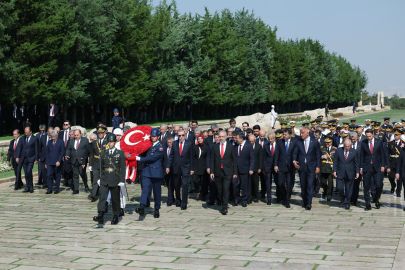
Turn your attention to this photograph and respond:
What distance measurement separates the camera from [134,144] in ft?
39.6

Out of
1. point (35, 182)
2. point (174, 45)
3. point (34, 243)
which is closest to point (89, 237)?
point (34, 243)

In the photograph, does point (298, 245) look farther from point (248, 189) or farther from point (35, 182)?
point (35, 182)

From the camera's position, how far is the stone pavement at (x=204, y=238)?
773cm

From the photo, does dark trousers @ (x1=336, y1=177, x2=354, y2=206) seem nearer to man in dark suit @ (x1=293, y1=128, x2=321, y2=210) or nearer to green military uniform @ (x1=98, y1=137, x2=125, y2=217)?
man in dark suit @ (x1=293, y1=128, x2=321, y2=210)

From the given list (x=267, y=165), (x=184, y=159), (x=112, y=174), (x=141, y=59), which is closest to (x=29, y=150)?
(x=184, y=159)

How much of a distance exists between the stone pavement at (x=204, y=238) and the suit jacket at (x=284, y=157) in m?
1.09

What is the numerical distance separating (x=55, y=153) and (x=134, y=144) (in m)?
3.91

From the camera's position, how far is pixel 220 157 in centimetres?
1241

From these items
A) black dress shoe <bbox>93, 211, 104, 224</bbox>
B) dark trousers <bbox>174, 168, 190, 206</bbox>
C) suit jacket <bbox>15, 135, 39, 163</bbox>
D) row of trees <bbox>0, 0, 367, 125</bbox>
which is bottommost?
black dress shoe <bbox>93, 211, 104, 224</bbox>

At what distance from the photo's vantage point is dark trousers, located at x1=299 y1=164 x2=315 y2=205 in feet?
40.7

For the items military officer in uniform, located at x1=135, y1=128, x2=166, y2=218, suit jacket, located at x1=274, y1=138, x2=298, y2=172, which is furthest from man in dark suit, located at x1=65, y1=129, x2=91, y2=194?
suit jacket, located at x1=274, y1=138, x2=298, y2=172

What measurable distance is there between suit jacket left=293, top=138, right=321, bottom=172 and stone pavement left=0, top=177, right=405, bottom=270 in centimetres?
112

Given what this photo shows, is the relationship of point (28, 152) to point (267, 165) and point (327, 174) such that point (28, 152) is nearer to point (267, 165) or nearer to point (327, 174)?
point (267, 165)

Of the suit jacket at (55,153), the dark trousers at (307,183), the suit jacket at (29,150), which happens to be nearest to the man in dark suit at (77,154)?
the suit jacket at (55,153)
